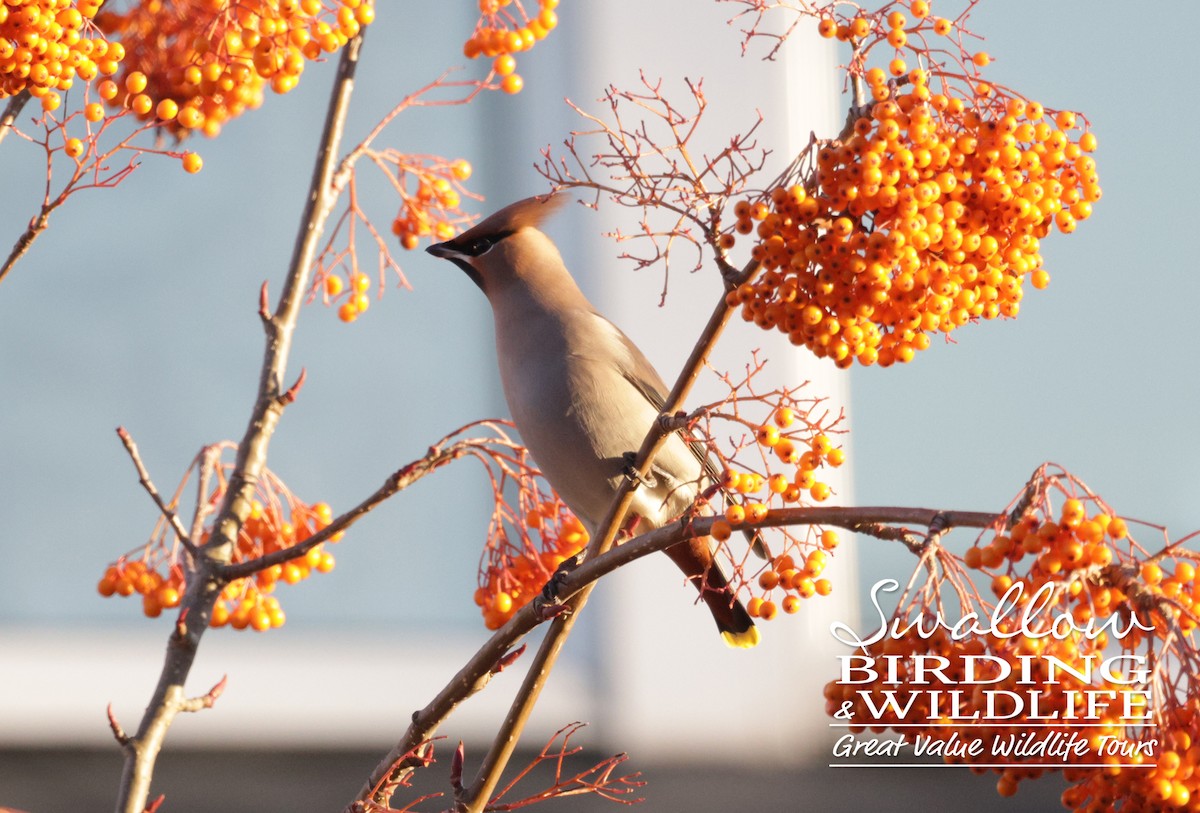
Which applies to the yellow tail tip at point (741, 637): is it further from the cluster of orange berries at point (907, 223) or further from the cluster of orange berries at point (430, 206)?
the cluster of orange berries at point (907, 223)

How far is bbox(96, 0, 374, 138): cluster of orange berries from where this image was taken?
1.11 m

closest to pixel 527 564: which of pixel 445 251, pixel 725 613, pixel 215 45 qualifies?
pixel 725 613

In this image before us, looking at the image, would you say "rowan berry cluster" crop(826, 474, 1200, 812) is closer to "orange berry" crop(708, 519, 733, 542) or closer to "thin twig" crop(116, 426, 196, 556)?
"orange berry" crop(708, 519, 733, 542)

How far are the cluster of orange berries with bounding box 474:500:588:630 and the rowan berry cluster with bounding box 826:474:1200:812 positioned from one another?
63cm

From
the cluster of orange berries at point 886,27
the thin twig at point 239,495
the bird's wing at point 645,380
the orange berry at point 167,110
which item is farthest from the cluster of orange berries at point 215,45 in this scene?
the bird's wing at point 645,380

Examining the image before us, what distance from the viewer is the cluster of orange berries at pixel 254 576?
4.70 ft

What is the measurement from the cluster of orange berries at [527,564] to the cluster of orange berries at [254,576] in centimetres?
19

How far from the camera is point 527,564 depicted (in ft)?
4.59

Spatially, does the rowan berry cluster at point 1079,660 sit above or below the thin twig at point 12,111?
below

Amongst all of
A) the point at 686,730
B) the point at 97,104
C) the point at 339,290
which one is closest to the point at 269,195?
the point at 686,730

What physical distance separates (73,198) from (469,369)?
40.6 inches

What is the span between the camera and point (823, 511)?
790 millimetres

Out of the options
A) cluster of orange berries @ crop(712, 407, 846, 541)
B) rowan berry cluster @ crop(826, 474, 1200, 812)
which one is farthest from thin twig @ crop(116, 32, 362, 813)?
rowan berry cluster @ crop(826, 474, 1200, 812)

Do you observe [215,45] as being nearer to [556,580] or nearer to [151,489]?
[151,489]
